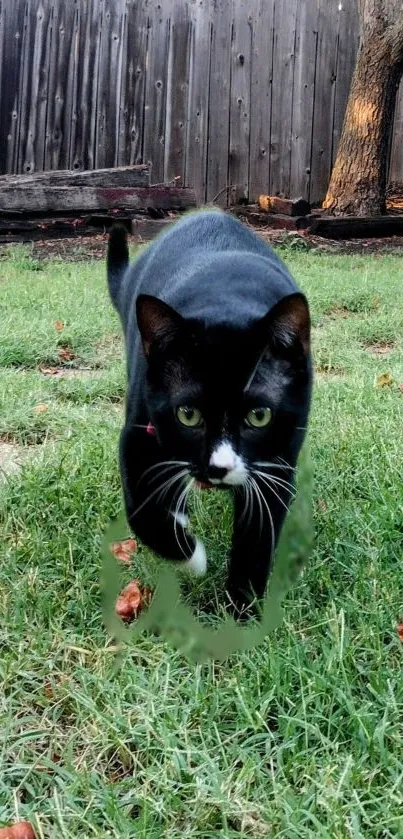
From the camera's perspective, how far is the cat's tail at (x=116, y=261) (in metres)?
2.89

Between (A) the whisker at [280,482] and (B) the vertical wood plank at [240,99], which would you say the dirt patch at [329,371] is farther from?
(B) the vertical wood plank at [240,99]

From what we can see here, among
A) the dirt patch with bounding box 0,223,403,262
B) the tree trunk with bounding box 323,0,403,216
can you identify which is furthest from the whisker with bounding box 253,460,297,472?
the tree trunk with bounding box 323,0,403,216

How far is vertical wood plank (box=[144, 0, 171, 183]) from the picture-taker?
301 inches

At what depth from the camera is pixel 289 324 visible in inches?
67.0

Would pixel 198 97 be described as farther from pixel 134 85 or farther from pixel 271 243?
pixel 271 243

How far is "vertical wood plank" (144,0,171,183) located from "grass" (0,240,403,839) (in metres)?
5.66

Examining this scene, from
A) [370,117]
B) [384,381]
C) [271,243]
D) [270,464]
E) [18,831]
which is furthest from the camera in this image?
[370,117]

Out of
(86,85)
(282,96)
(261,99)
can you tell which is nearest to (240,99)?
(261,99)

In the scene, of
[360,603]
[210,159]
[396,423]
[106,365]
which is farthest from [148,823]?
[210,159]

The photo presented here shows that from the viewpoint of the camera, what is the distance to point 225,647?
173cm

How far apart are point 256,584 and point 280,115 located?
21.7ft

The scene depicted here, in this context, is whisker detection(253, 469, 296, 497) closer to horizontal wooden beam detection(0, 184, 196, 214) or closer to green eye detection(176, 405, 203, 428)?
green eye detection(176, 405, 203, 428)

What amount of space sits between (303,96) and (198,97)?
91 centimetres

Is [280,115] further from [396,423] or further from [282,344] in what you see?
[282,344]
